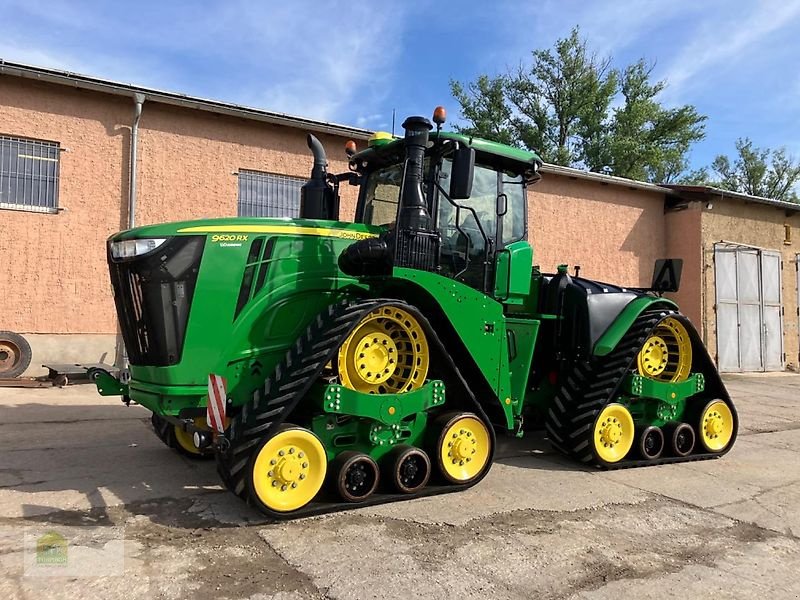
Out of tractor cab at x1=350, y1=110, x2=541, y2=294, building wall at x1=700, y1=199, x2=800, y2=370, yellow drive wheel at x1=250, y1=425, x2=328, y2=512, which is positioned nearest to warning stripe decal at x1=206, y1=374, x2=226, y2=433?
yellow drive wheel at x1=250, y1=425, x2=328, y2=512

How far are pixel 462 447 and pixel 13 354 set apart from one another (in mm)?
8611

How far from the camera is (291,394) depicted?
416 cm

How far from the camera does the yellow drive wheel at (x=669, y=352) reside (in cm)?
663

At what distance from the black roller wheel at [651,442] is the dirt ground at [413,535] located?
0.79 feet

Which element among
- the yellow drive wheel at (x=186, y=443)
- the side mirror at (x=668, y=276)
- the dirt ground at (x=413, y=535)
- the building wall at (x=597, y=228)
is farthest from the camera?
the building wall at (x=597, y=228)

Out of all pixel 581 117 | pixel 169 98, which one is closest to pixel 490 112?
pixel 581 117

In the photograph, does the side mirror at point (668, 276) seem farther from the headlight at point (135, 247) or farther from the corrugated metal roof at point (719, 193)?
the corrugated metal roof at point (719, 193)

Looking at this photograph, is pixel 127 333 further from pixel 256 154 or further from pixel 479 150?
pixel 256 154

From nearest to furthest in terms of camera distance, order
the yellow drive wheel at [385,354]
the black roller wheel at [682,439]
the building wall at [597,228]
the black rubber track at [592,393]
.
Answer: the yellow drive wheel at [385,354], the black rubber track at [592,393], the black roller wheel at [682,439], the building wall at [597,228]

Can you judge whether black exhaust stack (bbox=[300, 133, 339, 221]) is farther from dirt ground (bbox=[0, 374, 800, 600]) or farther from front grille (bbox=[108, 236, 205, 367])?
dirt ground (bbox=[0, 374, 800, 600])

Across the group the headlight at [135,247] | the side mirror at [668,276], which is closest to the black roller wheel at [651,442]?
the side mirror at [668,276]

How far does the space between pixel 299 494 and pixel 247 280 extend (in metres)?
1.53

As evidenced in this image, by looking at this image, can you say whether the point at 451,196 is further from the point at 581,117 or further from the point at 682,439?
the point at 581,117

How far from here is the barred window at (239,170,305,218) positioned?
40.5 ft
